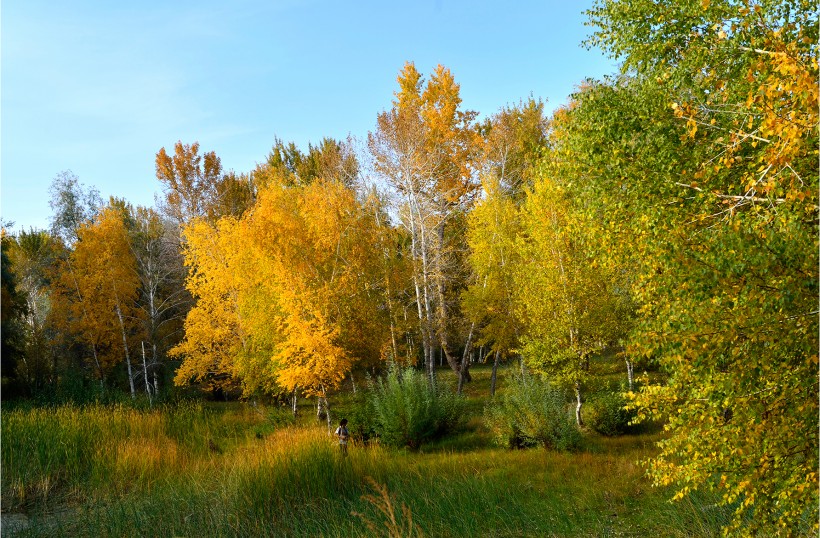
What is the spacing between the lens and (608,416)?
51.7 feet

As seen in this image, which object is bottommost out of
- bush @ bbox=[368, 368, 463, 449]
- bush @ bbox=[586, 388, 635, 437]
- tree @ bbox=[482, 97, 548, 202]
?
bush @ bbox=[586, 388, 635, 437]

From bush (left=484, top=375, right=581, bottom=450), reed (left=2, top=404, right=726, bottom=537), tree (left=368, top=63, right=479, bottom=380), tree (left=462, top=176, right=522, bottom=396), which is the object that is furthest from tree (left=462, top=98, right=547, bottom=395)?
reed (left=2, top=404, right=726, bottom=537)

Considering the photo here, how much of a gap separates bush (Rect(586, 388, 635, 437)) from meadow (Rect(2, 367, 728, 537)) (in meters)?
1.72

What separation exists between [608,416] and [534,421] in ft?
11.4

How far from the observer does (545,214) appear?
690 inches

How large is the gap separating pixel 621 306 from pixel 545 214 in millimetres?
4327

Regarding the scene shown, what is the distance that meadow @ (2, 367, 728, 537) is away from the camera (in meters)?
7.14

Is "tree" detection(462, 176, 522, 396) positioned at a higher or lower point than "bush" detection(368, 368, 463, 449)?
higher

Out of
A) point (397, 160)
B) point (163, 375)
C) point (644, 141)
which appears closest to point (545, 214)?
point (397, 160)

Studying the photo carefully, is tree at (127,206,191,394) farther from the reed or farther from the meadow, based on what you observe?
the reed

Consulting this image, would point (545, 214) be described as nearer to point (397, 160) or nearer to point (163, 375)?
point (397, 160)

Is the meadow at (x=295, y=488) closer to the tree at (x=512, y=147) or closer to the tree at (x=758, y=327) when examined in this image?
the tree at (x=758, y=327)

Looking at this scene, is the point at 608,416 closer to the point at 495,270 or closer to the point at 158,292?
the point at 495,270

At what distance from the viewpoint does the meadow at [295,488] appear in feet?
23.4
